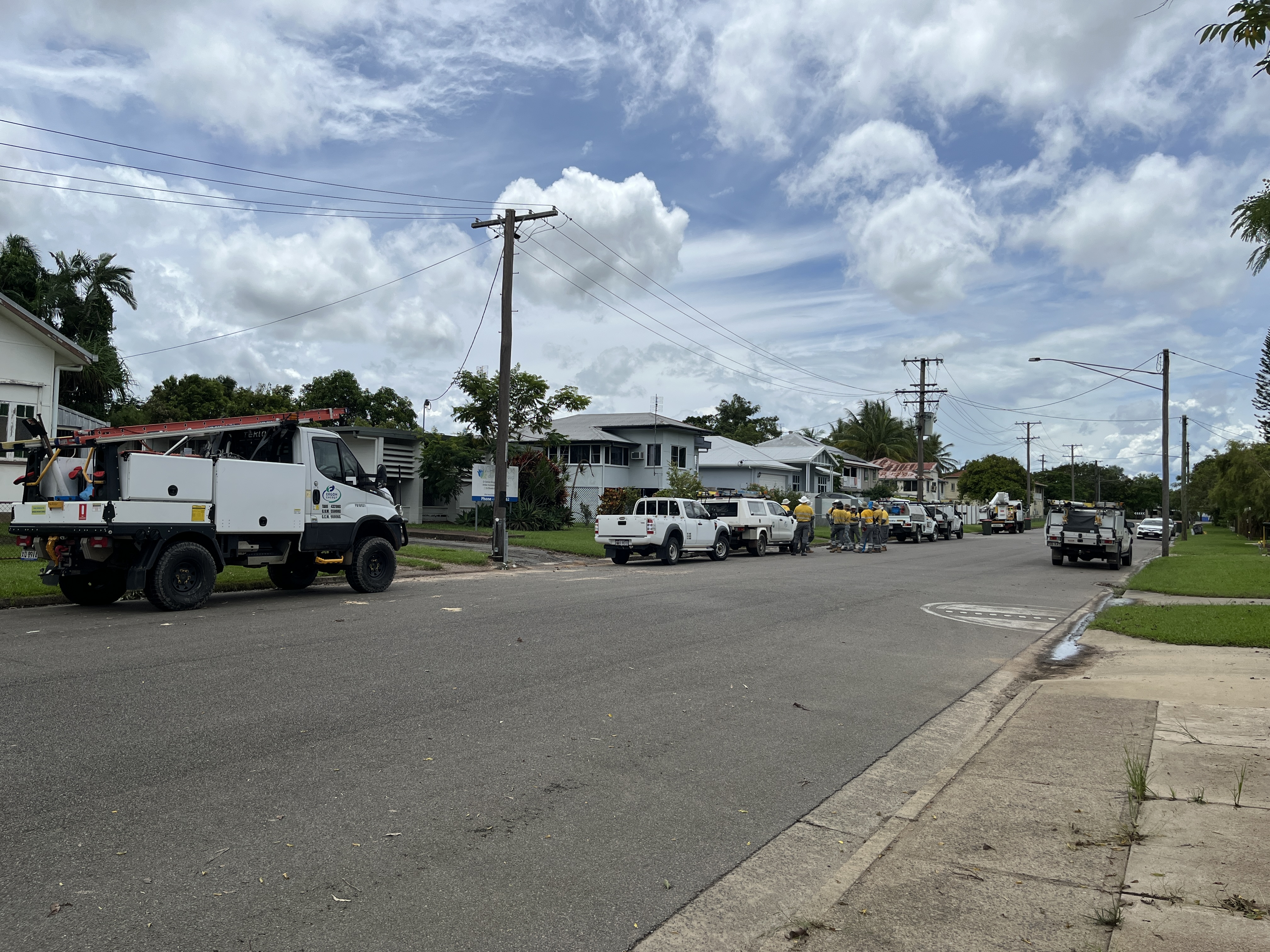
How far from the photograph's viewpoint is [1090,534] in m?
28.4

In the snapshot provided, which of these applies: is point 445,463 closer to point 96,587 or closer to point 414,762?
point 96,587

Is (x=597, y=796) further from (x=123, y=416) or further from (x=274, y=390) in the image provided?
(x=274, y=390)

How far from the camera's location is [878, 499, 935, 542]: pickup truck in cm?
4506

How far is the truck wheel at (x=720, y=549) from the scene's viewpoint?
28.1 metres

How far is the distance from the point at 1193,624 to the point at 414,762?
38.9ft

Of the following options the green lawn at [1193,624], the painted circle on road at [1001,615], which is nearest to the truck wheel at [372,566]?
the painted circle on road at [1001,615]

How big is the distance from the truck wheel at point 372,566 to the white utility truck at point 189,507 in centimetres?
3

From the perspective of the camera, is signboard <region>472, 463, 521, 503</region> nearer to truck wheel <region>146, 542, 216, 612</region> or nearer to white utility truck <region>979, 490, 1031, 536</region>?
truck wheel <region>146, 542, 216, 612</region>

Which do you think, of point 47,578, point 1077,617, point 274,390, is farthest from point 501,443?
point 274,390

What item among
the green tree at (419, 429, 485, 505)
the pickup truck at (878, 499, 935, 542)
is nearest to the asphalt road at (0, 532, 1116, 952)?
the green tree at (419, 429, 485, 505)

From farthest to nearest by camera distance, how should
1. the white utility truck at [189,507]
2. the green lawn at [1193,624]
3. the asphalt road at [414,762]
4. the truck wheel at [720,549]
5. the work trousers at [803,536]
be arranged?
the work trousers at [803,536] → the truck wheel at [720,549] → the white utility truck at [189,507] → the green lawn at [1193,624] → the asphalt road at [414,762]

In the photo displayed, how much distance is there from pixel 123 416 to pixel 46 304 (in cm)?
567

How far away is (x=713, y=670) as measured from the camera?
31.2 feet

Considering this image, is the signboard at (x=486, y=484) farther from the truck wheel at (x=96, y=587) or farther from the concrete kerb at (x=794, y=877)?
the concrete kerb at (x=794, y=877)
